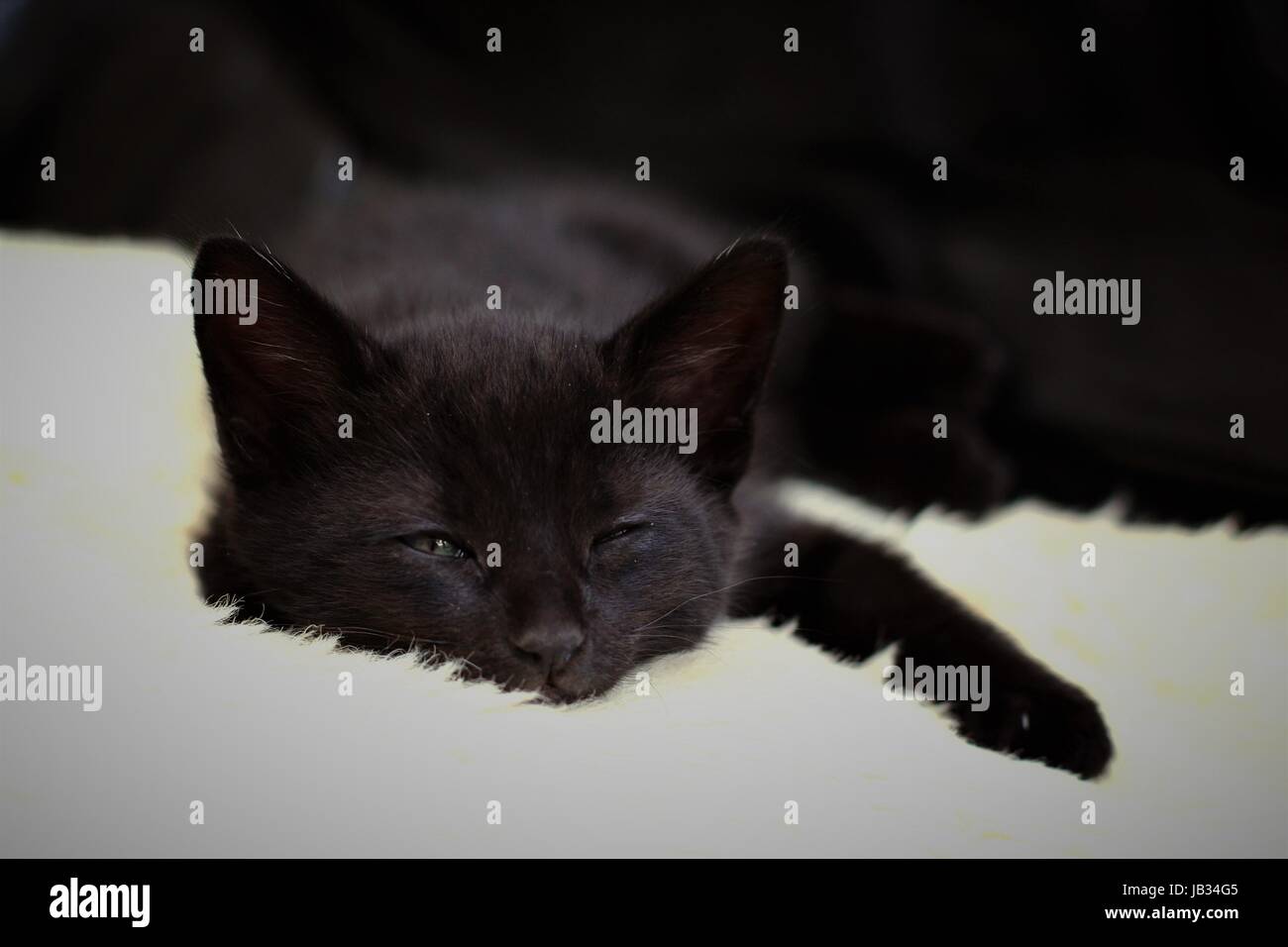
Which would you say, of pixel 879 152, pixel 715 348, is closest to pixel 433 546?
pixel 715 348

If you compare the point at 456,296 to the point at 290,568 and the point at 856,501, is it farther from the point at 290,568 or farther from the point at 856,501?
the point at 856,501

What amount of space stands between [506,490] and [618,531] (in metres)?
0.13

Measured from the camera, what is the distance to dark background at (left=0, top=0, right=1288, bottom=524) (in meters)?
1.91

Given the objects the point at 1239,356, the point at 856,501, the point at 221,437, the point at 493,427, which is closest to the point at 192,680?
the point at 221,437

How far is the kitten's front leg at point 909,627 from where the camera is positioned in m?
1.20

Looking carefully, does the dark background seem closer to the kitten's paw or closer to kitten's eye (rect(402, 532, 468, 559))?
the kitten's paw

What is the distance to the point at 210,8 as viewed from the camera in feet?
7.93

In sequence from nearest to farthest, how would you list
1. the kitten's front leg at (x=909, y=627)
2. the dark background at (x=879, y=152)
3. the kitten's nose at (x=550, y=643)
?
the kitten's nose at (x=550, y=643)
the kitten's front leg at (x=909, y=627)
the dark background at (x=879, y=152)

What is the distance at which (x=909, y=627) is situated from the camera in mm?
1368

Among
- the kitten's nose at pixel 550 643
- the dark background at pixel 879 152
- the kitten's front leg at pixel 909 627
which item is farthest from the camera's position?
the dark background at pixel 879 152

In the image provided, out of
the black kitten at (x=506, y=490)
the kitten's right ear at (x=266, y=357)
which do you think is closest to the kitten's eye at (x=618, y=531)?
the black kitten at (x=506, y=490)

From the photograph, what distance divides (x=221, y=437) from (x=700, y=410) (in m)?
0.50

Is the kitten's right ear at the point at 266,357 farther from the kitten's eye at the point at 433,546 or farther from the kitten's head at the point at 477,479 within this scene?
the kitten's eye at the point at 433,546

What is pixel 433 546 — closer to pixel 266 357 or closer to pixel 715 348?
pixel 266 357
